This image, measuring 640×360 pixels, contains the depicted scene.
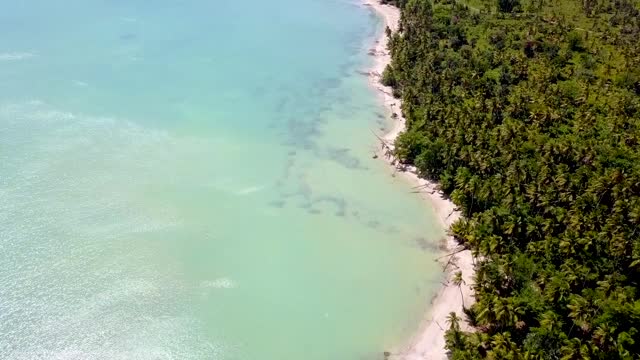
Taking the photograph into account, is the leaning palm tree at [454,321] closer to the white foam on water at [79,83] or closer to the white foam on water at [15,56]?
the white foam on water at [79,83]

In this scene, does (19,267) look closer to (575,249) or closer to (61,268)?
(61,268)

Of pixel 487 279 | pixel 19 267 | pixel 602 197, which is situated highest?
pixel 602 197

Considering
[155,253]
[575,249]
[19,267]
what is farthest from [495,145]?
[19,267]

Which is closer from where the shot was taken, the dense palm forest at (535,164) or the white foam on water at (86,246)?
the dense palm forest at (535,164)

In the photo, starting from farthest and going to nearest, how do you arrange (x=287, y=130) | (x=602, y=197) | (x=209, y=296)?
(x=287, y=130) → (x=602, y=197) → (x=209, y=296)

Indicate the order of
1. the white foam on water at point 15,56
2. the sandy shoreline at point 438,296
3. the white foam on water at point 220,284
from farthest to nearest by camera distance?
the white foam on water at point 15,56, the white foam on water at point 220,284, the sandy shoreline at point 438,296

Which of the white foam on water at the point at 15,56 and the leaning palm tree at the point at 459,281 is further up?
the leaning palm tree at the point at 459,281

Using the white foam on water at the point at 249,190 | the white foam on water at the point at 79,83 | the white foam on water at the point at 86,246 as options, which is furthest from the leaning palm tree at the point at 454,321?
the white foam on water at the point at 79,83

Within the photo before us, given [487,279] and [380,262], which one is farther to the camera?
[380,262]
